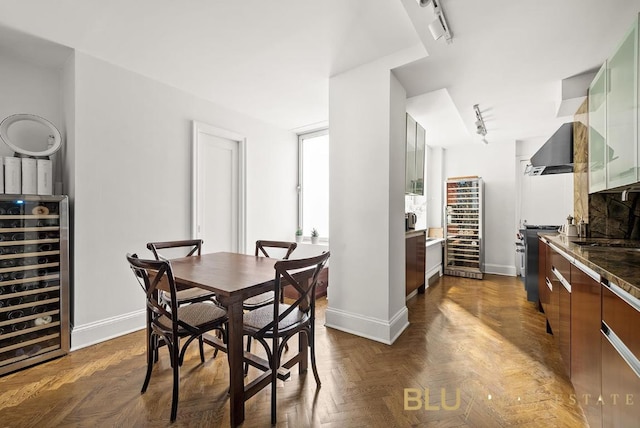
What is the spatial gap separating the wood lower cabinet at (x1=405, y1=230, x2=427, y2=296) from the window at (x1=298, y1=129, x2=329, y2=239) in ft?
5.14

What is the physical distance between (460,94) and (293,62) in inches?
75.6

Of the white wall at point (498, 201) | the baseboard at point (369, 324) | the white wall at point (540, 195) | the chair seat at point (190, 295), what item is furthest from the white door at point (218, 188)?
the white wall at point (540, 195)

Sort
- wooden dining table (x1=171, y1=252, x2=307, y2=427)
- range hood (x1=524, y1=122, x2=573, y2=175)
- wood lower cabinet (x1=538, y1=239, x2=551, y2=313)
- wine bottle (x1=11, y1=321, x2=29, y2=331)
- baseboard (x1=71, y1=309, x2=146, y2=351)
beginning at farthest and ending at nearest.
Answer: range hood (x1=524, y1=122, x2=573, y2=175), wood lower cabinet (x1=538, y1=239, x2=551, y2=313), baseboard (x1=71, y1=309, x2=146, y2=351), wine bottle (x1=11, y1=321, x2=29, y2=331), wooden dining table (x1=171, y1=252, x2=307, y2=427)

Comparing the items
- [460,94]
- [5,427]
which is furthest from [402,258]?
[5,427]

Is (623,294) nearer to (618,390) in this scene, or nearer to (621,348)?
(621,348)

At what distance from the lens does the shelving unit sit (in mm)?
4969

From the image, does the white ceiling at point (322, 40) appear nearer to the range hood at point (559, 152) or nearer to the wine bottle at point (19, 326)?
the range hood at point (559, 152)

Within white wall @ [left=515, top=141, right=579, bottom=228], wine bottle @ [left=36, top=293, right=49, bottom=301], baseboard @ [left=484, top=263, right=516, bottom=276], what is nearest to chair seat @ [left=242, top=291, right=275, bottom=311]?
wine bottle @ [left=36, top=293, right=49, bottom=301]

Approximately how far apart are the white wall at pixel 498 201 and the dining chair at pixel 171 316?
5183 mm

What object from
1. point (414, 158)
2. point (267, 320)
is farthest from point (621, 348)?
point (414, 158)

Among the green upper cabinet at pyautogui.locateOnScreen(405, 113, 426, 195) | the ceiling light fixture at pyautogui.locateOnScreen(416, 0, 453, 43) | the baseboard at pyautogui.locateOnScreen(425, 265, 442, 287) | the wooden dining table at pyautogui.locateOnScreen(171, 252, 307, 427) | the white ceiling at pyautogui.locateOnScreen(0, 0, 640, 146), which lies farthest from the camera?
the baseboard at pyautogui.locateOnScreen(425, 265, 442, 287)

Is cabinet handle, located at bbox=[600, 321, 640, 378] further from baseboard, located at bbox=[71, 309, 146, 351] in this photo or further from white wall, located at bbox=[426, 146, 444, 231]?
white wall, located at bbox=[426, 146, 444, 231]

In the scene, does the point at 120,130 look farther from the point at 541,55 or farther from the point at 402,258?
the point at 541,55

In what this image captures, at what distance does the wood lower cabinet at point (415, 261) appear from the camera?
3432 millimetres
